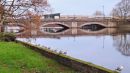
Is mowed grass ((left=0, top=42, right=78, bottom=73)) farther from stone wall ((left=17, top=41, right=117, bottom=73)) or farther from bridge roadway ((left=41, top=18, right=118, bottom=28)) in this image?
bridge roadway ((left=41, top=18, right=118, bottom=28))

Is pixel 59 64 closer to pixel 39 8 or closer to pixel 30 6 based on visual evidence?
pixel 30 6

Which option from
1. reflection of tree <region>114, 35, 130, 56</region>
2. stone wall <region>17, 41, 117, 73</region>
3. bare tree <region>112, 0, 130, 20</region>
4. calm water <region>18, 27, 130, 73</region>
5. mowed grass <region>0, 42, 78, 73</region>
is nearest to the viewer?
stone wall <region>17, 41, 117, 73</region>

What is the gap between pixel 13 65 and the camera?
642 inches

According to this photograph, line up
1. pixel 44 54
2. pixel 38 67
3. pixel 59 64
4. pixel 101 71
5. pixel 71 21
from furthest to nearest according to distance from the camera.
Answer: pixel 71 21
pixel 44 54
pixel 59 64
pixel 38 67
pixel 101 71

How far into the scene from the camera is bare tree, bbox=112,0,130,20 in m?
113

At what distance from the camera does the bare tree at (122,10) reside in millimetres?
112988

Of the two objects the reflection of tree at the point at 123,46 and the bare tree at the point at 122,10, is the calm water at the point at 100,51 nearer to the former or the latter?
the reflection of tree at the point at 123,46

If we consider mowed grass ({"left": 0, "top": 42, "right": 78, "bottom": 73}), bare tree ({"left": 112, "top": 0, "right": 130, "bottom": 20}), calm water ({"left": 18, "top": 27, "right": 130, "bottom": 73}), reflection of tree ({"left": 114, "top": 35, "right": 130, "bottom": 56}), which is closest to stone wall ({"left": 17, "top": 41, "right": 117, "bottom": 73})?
mowed grass ({"left": 0, "top": 42, "right": 78, "bottom": 73})

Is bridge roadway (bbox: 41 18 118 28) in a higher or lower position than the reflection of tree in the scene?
lower

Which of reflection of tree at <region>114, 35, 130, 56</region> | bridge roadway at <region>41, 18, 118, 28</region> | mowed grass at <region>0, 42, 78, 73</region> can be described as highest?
mowed grass at <region>0, 42, 78, 73</region>

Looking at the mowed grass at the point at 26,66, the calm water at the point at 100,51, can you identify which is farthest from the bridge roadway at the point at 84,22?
the mowed grass at the point at 26,66

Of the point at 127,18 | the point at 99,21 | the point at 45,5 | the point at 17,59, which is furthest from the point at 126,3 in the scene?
the point at 17,59

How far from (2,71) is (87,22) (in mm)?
88542

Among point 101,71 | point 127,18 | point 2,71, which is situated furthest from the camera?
point 127,18
